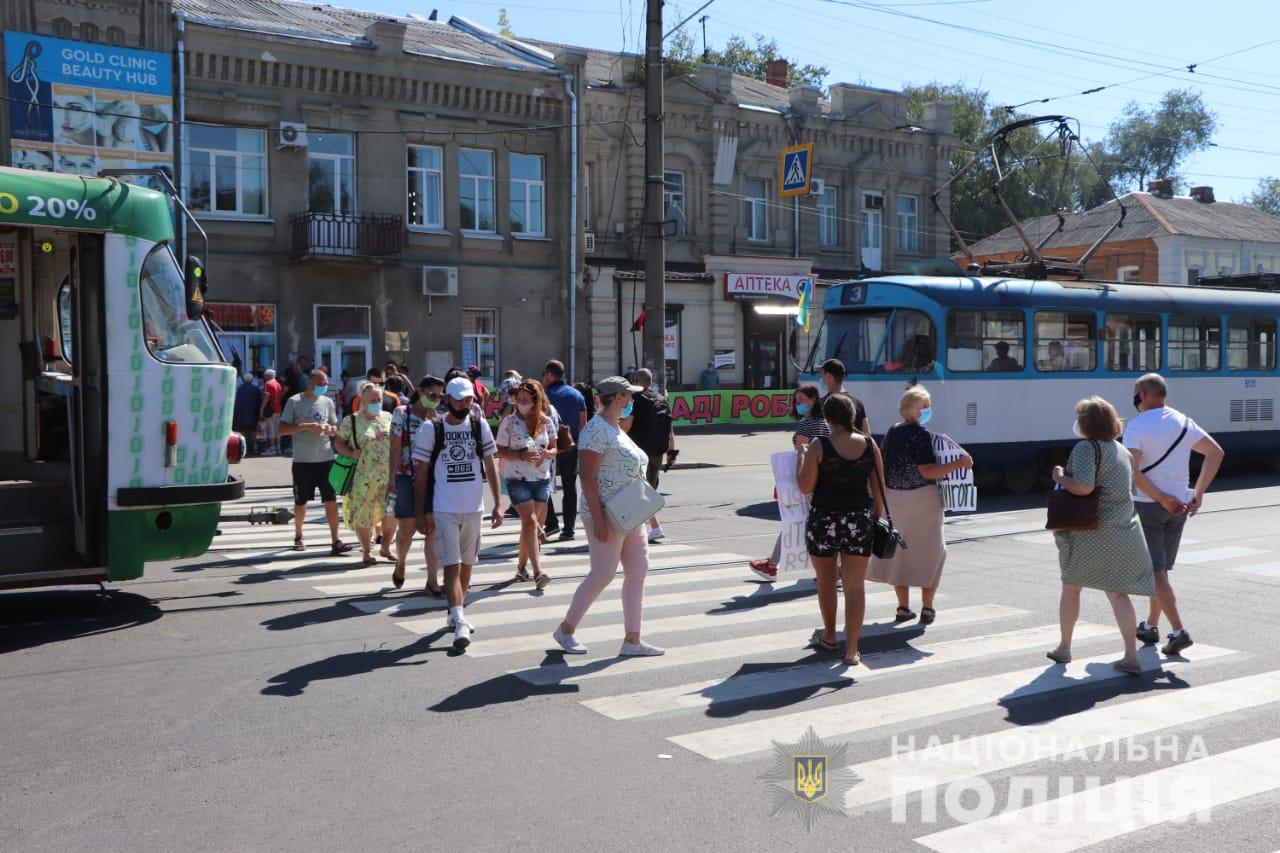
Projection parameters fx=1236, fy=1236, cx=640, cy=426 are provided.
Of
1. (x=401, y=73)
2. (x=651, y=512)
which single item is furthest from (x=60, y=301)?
(x=401, y=73)

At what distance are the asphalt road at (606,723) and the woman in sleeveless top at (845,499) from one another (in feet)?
1.69

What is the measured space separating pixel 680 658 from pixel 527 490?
3531 mm

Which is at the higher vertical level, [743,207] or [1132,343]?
[743,207]

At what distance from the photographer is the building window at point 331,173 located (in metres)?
28.4

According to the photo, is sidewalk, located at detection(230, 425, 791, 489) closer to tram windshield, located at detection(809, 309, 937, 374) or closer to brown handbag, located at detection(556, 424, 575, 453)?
tram windshield, located at detection(809, 309, 937, 374)

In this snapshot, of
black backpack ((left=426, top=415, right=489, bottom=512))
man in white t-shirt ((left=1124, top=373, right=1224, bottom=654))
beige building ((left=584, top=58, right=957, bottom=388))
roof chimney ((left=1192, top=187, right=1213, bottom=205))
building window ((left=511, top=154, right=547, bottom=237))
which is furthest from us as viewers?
roof chimney ((left=1192, top=187, right=1213, bottom=205))

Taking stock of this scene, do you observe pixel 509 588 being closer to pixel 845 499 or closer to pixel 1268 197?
pixel 845 499

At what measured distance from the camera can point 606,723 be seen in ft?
20.8

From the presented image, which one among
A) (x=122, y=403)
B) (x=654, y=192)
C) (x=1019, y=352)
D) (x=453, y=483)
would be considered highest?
(x=654, y=192)

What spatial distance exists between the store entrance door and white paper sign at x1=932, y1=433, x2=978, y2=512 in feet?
88.5

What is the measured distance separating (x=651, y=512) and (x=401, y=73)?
2407 cm

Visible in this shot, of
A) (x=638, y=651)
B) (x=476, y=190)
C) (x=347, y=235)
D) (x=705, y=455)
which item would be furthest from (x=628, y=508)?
(x=476, y=190)

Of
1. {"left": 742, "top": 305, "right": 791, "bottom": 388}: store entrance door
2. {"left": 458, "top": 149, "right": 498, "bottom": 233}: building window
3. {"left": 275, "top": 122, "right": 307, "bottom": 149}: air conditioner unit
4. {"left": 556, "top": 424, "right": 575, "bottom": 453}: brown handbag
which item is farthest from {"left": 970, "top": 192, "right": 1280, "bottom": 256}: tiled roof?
{"left": 556, "top": 424, "right": 575, "bottom": 453}: brown handbag

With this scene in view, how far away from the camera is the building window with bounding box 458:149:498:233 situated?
101 ft
